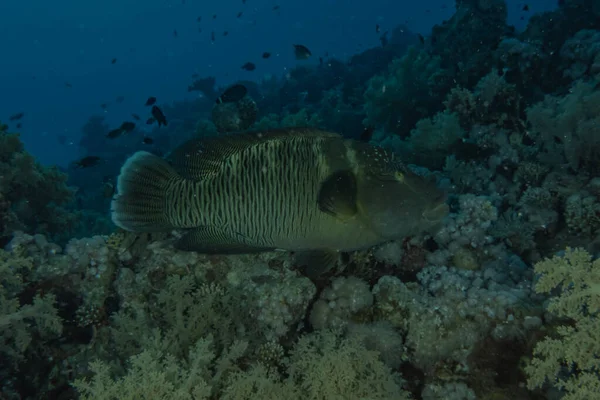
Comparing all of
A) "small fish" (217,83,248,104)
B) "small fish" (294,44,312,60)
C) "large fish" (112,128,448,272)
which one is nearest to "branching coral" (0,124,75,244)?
"small fish" (217,83,248,104)

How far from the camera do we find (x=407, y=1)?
12462 cm

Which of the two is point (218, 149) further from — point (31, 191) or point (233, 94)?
point (233, 94)

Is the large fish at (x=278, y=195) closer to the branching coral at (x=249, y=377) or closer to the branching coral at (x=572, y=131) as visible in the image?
the branching coral at (x=249, y=377)

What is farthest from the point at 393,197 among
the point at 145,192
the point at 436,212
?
the point at 145,192

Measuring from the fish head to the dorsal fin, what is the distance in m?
0.38

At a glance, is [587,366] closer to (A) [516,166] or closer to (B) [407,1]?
(A) [516,166]

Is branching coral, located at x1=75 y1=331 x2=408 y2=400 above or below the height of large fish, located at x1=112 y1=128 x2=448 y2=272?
below

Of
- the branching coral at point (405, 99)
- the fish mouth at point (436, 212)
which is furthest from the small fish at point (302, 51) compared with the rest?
the fish mouth at point (436, 212)

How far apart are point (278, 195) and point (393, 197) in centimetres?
76

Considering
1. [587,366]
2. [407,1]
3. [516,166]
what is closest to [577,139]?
[516,166]

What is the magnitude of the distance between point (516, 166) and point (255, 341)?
4307 mm

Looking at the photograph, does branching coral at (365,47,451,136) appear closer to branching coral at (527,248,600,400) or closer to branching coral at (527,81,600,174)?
branching coral at (527,81,600,174)

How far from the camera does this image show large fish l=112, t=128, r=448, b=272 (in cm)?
276

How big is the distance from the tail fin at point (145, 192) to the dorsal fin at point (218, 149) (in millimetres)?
132
